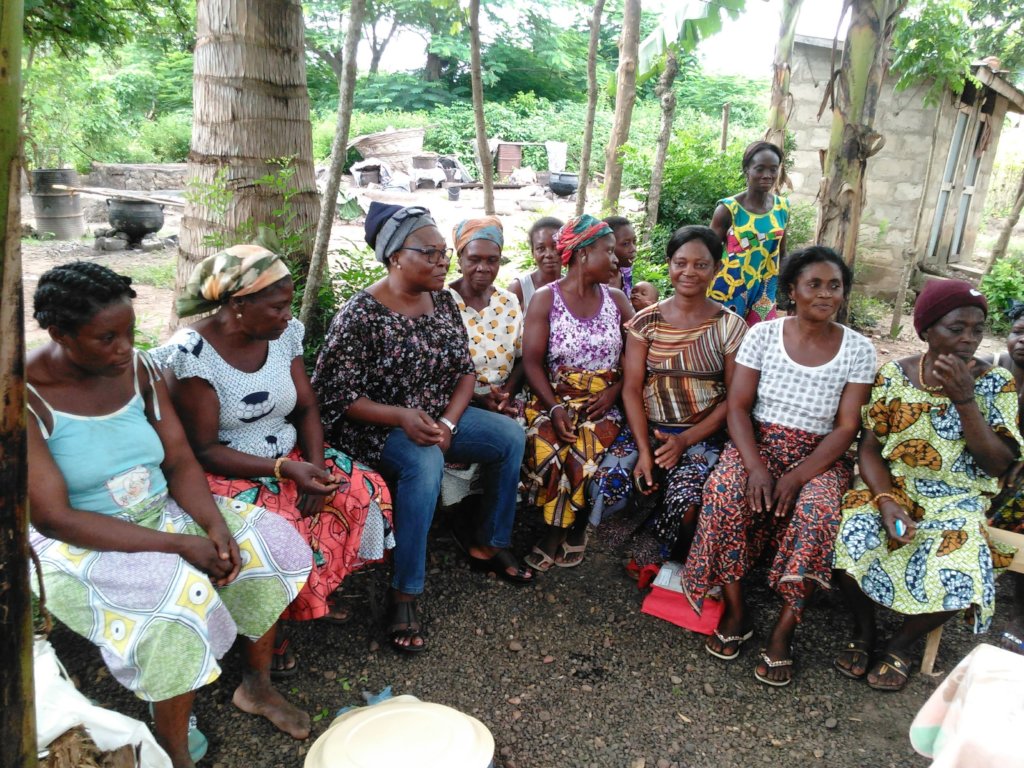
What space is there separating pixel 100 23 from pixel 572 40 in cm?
2480

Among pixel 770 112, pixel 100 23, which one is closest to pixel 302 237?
pixel 100 23

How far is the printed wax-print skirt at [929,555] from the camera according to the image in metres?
2.57

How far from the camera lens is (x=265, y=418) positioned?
8.89 feet

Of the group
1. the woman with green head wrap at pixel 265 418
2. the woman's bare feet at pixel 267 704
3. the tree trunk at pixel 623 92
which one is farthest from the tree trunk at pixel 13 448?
the tree trunk at pixel 623 92

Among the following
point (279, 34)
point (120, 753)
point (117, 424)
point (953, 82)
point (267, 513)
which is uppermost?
point (953, 82)

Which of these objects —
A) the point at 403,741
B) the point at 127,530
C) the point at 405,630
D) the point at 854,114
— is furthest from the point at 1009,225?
the point at 127,530

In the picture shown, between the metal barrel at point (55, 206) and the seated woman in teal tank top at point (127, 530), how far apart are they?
1060cm

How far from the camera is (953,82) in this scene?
8141mm

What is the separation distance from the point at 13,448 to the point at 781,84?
21.3ft

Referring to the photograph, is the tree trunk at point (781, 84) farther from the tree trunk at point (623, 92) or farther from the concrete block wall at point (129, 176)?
the concrete block wall at point (129, 176)

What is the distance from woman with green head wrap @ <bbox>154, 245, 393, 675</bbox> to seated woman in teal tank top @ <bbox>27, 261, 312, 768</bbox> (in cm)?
19

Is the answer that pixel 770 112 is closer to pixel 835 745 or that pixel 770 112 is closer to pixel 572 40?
pixel 835 745

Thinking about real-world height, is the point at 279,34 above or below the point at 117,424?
above

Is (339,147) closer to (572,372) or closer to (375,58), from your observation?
(572,372)
